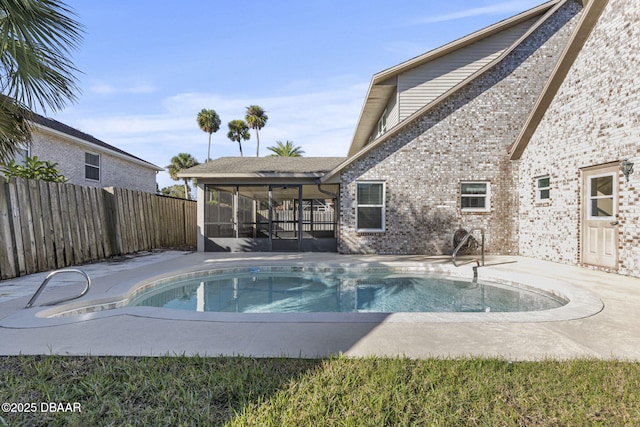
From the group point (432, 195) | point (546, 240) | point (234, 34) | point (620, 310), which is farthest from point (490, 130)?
point (234, 34)

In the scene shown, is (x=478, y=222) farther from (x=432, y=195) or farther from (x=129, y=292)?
(x=129, y=292)

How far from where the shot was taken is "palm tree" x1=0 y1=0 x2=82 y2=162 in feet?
14.3

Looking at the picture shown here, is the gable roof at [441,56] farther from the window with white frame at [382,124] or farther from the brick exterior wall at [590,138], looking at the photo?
the brick exterior wall at [590,138]

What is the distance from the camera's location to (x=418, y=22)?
11.3m

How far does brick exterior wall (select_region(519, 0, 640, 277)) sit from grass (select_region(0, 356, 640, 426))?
586 centimetres

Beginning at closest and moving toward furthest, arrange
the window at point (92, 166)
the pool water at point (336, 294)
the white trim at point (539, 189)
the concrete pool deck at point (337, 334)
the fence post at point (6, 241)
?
the concrete pool deck at point (337, 334) < the pool water at point (336, 294) < the fence post at point (6, 241) < the white trim at point (539, 189) < the window at point (92, 166)

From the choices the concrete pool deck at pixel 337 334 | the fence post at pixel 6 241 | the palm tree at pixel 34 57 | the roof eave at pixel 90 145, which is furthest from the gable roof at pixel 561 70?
the roof eave at pixel 90 145

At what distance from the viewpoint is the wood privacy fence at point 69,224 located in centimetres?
688

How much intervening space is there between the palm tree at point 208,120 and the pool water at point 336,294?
120 ft

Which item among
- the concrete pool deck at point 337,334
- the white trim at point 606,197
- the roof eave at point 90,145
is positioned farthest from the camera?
the roof eave at point 90,145

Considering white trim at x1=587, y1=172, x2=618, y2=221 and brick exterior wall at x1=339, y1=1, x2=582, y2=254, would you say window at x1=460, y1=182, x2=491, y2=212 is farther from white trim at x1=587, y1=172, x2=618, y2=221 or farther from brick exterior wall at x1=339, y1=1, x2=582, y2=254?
white trim at x1=587, y1=172, x2=618, y2=221

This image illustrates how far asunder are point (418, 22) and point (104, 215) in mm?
12309

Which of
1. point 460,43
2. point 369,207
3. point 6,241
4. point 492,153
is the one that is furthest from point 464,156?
point 6,241

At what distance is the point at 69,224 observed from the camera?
27.9 ft
